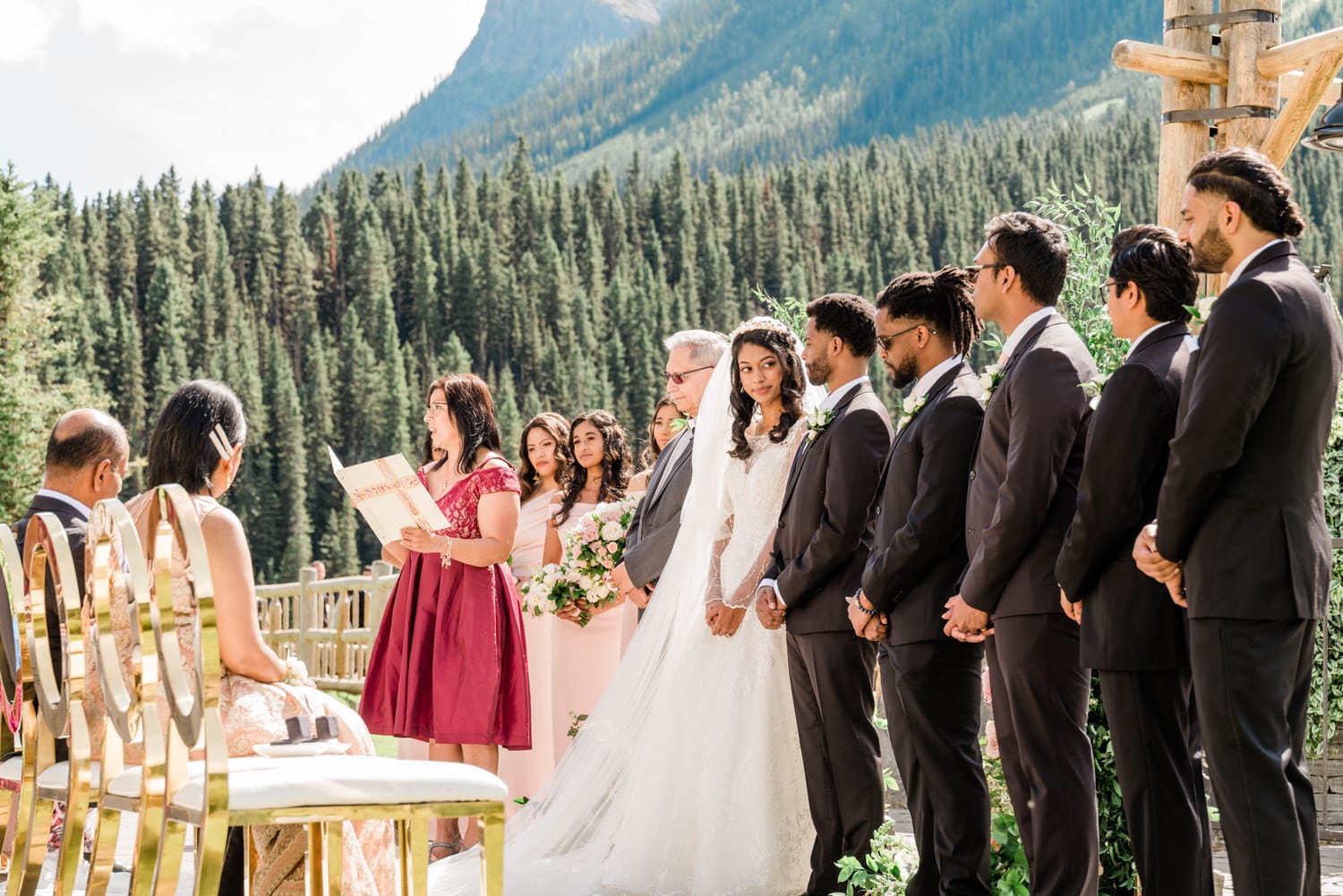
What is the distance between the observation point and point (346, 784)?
280 cm

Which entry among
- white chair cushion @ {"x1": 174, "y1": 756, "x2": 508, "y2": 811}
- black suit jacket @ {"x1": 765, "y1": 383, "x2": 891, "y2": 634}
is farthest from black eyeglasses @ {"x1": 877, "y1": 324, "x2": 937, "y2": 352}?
white chair cushion @ {"x1": 174, "y1": 756, "x2": 508, "y2": 811}

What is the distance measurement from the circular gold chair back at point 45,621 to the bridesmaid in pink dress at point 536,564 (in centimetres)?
307

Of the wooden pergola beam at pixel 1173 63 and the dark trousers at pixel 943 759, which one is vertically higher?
the wooden pergola beam at pixel 1173 63

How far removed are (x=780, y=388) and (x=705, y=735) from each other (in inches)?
46.3

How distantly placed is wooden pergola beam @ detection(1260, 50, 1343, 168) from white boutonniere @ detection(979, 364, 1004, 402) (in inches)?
92.5

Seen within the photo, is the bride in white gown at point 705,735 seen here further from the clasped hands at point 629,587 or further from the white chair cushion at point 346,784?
the white chair cushion at point 346,784

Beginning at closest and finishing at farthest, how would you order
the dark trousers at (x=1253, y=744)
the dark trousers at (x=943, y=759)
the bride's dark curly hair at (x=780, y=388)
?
the dark trousers at (x=1253, y=744) → the dark trousers at (x=943, y=759) → the bride's dark curly hair at (x=780, y=388)

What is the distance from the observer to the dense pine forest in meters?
75.9

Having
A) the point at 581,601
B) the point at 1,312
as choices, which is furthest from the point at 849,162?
the point at 581,601

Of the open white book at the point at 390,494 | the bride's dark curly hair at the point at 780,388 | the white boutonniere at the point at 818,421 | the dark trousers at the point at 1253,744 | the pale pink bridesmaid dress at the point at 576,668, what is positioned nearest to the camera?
the dark trousers at the point at 1253,744

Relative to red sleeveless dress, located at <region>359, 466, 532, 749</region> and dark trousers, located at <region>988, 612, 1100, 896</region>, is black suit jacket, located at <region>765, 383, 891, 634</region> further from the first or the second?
red sleeveless dress, located at <region>359, 466, 532, 749</region>

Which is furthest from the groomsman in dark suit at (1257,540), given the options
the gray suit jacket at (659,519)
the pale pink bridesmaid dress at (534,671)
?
the pale pink bridesmaid dress at (534,671)

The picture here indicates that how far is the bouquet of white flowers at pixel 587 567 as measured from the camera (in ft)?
19.1

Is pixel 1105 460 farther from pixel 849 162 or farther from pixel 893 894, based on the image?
pixel 849 162
